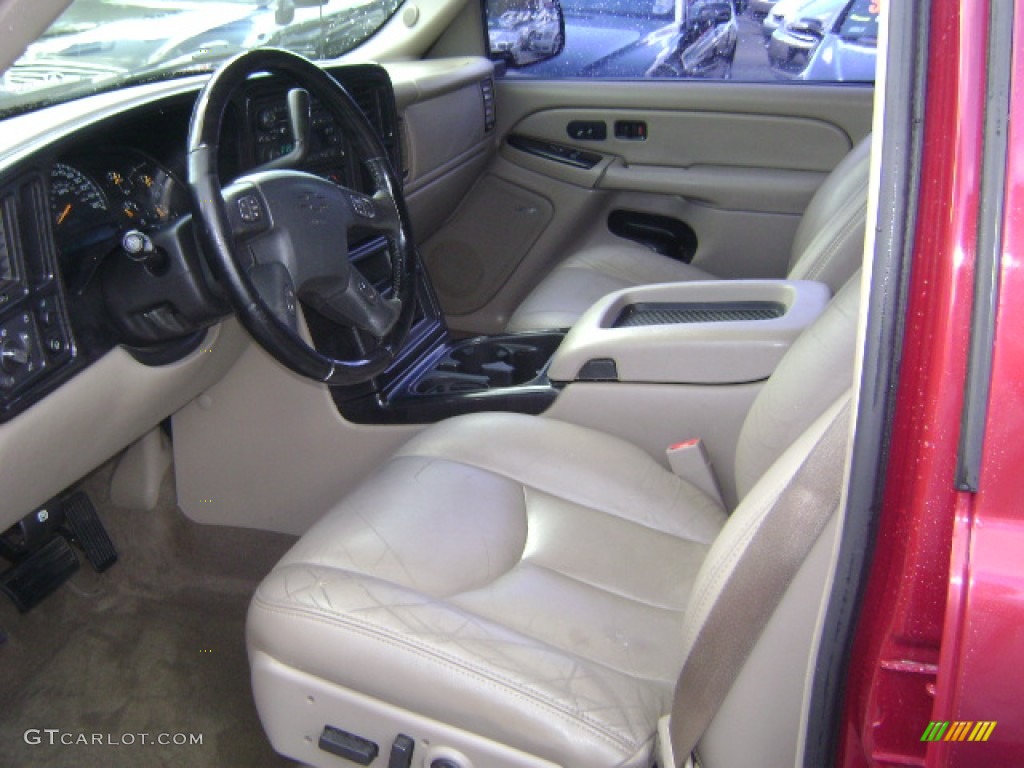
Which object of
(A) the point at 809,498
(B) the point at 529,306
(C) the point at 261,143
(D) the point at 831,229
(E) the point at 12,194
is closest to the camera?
(A) the point at 809,498

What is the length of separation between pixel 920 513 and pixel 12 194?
1.07m

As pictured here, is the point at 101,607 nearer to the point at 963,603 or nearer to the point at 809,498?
the point at 809,498

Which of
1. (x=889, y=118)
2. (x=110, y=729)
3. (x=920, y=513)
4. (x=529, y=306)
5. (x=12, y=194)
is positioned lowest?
(x=110, y=729)

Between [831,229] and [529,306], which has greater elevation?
[831,229]

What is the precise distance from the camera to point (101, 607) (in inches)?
78.2

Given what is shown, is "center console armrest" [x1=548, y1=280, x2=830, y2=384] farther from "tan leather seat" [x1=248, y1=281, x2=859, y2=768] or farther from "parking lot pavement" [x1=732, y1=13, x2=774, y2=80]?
"parking lot pavement" [x1=732, y1=13, x2=774, y2=80]

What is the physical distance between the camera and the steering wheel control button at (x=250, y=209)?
1304 mm

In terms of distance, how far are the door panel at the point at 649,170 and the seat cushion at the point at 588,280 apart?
0.95 feet

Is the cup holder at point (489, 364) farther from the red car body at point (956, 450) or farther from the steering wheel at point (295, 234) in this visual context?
the red car body at point (956, 450)

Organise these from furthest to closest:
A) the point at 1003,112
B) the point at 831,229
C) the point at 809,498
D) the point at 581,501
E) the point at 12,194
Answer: the point at 831,229, the point at 581,501, the point at 12,194, the point at 809,498, the point at 1003,112

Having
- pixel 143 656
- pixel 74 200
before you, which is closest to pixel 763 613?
pixel 74 200

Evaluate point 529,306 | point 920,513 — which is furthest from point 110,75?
point 920,513

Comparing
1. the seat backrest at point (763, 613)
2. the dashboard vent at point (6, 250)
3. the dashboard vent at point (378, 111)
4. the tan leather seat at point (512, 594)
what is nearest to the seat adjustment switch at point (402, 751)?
the tan leather seat at point (512, 594)

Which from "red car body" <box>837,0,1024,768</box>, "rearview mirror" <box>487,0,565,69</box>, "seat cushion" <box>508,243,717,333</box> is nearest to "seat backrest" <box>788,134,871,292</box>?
"seat cushion" <box>508,243,717,333</box>
